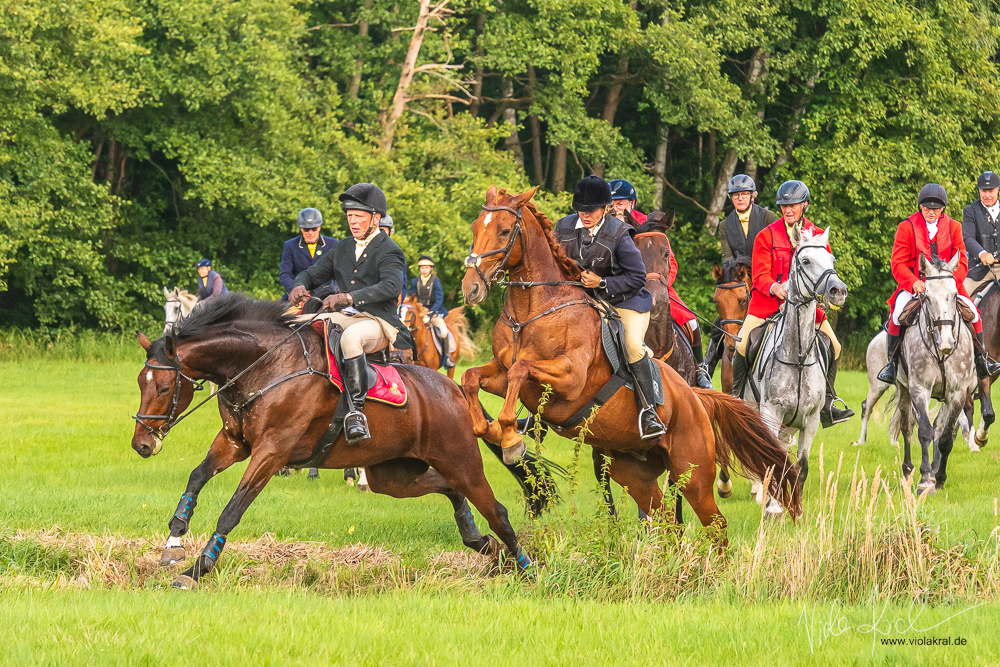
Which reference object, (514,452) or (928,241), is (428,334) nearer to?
(928,241)

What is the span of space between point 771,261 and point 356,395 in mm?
4606

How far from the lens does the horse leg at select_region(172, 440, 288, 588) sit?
6969 millimetres

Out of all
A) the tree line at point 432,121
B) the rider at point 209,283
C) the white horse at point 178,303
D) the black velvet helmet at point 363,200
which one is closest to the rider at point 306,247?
the black velvet helmet at point 363,200

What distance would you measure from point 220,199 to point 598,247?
22373mm

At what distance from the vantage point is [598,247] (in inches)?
318

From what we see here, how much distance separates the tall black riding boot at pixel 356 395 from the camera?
7.84 metres

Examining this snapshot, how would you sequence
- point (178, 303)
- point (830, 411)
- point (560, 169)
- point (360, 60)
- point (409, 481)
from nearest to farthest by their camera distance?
1. point (409, 481)
2. point (830, 411)
3. point (178, 303)
4. point (360, 60)
5. point (560, 169)

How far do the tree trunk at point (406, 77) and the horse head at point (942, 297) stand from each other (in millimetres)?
21327

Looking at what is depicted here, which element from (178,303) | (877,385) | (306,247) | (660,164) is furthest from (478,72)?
(306,247)

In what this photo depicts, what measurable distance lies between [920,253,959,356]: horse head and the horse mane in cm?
495

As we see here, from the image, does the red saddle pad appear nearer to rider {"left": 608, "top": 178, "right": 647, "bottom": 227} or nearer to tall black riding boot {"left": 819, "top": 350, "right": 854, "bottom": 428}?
rider {"left": 608, "top": 178, "right": 647, "bottom": 227}

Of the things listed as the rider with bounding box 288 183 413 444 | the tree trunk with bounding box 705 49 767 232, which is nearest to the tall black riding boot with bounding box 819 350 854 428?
the rider with bounding box 288 183 413 444

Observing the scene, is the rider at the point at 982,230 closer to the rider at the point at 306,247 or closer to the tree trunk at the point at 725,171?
the rider at the point at 306,247

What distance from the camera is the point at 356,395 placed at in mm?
8016
